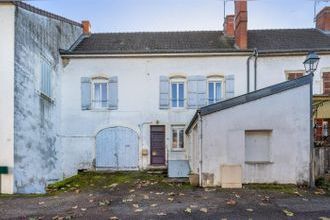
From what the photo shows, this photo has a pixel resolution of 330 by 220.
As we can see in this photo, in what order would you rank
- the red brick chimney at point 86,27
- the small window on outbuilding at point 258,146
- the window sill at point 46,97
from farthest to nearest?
the red brick chimney at point 86,27 < the window sill at point 46,97 < the small window on outbuilding at point 258,146

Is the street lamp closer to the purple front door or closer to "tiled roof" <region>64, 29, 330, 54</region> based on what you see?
"tiled roof" <region>64, 29, 330, 54</region>

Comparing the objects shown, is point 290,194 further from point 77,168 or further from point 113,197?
point 77,168

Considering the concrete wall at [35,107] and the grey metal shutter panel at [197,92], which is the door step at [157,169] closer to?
the grey metal shutter panel at [197,92]

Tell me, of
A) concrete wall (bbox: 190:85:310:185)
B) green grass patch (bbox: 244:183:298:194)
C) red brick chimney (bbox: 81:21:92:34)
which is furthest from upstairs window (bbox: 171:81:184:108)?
green grass patch (bbox: 244:183:298:194)

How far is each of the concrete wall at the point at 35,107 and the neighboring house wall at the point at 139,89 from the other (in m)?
1.07

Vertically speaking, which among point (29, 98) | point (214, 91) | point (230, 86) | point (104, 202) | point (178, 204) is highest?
point (230, 86)

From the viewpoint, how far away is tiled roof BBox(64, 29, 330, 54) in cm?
2084

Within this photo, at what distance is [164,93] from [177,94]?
732 millimetres

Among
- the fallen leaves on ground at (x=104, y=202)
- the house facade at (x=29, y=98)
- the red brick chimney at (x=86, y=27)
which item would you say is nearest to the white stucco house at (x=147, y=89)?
the house facade at (x=29, y=98)

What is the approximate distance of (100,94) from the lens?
68.8 feet

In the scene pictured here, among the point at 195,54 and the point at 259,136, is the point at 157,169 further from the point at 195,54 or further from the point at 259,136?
the point at 259,136

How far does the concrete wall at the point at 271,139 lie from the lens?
40.9 ft

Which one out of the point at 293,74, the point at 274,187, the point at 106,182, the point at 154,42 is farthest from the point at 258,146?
the point at 154,42

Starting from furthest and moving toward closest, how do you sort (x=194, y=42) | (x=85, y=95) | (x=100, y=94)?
(x=194, y=42), (x=100, y=94), (x=85, y=95)
